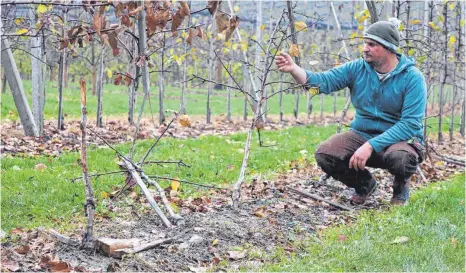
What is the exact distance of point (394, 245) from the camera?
4.01m

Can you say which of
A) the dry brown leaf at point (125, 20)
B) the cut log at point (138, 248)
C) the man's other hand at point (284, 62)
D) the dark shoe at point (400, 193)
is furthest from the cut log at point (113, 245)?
the dark shoe at point (400, 193)

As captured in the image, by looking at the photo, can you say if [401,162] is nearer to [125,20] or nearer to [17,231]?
[125,20]

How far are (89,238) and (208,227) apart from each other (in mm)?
938

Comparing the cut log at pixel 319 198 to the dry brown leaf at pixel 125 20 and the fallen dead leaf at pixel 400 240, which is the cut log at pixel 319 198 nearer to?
the fallen dead leaf at pixel 400 240

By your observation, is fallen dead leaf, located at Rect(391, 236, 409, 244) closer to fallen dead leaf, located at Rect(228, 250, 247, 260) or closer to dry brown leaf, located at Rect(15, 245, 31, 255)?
fallen dead leaf, located at Rect(228, 250, 247, 260)

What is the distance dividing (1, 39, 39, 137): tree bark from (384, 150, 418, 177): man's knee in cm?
558

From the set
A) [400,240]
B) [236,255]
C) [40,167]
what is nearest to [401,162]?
[400,240]

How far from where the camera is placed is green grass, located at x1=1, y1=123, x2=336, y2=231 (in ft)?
15.2

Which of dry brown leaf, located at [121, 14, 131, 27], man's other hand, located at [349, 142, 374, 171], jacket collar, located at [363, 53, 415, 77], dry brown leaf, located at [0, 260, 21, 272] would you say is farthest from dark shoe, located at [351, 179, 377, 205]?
dry brown leaf, located at [0, 260, 21, 272]

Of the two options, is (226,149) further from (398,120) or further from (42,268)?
(42,268)

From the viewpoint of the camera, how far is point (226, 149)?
9.02 meters

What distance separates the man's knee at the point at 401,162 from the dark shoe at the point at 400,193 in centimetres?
18

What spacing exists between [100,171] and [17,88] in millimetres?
2937

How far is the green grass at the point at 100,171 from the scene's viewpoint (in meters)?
4.64
